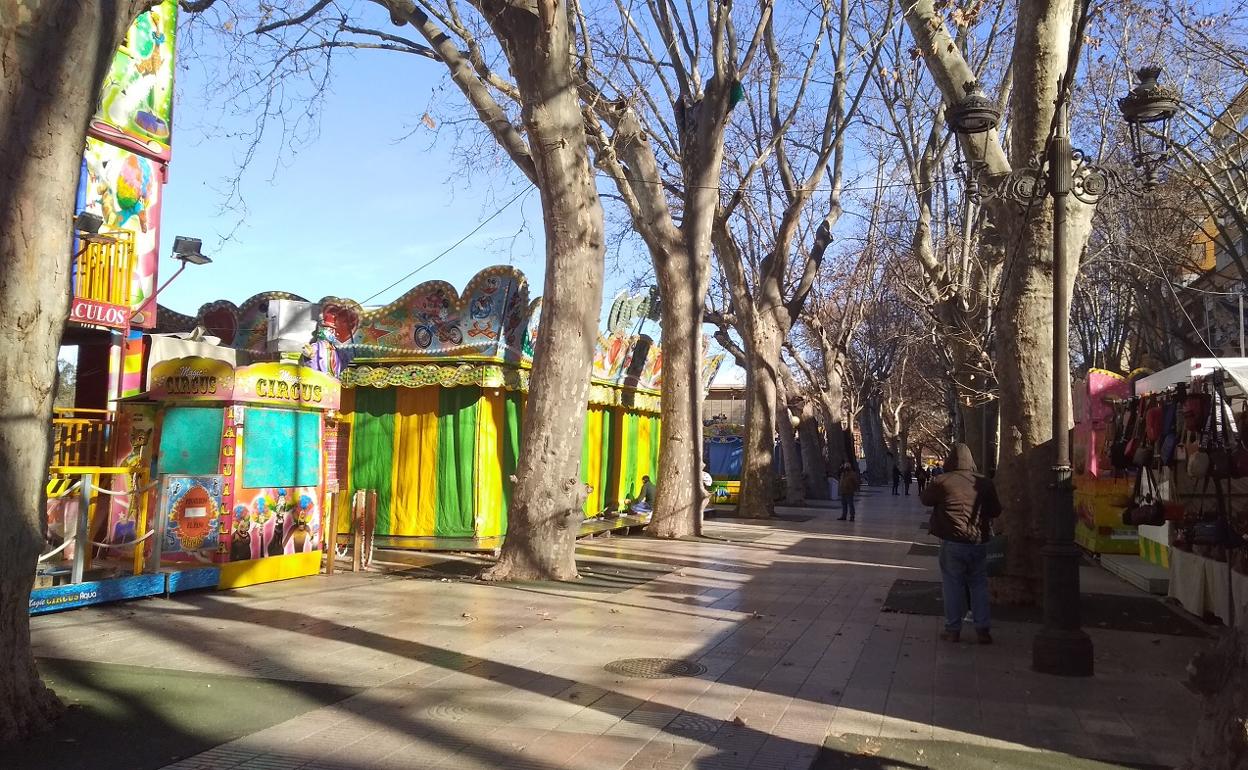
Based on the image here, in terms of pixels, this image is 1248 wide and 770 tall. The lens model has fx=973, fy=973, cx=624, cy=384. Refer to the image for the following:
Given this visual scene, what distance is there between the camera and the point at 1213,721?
374cm

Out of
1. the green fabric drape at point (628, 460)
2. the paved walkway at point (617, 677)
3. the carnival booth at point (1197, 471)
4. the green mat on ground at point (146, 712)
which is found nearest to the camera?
the green mat on ground at point (146, 712)

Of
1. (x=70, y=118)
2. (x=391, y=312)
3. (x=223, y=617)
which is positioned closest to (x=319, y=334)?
(x=391, y=312)

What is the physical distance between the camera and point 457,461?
15266 mm

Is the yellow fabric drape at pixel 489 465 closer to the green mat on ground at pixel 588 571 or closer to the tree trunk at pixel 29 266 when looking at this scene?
the green mat on ground at pixel 588 571

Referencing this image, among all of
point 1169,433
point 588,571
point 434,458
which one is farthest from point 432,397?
point 1169,433

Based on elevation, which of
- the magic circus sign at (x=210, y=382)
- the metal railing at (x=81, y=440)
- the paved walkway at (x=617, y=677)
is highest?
the magic circus sign at (x=210, y=382)

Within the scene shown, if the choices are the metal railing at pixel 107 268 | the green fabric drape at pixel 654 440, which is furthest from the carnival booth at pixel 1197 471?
the green fabric drape at pixel 654 440

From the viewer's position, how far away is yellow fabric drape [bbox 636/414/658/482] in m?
22.6

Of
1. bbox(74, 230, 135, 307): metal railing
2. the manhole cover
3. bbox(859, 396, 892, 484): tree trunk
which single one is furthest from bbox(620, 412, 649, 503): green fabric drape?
bbox(859, 396, 892, 484): tree trunk

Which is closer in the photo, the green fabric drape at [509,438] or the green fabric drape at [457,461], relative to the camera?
the green fabric drape at [457,461]

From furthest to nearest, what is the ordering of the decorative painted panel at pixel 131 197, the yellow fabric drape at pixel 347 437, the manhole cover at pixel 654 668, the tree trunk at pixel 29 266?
the yellow fabric drape at pixel 347 437
the decorative painted panel at pixel 131 197
the manhole cover at pixel 654 668
the tree trunk at pixel 29 266

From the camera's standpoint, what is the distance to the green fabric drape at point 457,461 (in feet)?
49.9

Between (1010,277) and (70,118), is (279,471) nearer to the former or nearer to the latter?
(70,118)

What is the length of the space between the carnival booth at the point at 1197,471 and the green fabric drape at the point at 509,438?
28.9 ft
